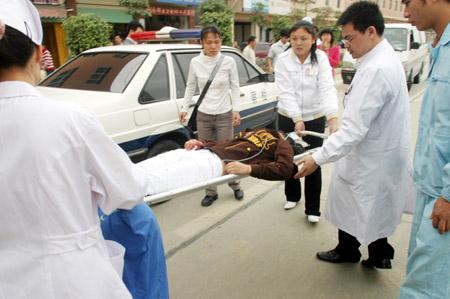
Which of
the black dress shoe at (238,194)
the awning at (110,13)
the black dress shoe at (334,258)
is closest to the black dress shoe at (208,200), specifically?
the black dress shoe at (238,194)

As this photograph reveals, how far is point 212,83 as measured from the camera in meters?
3.70

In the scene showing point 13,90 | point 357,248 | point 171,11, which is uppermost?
point 171,11

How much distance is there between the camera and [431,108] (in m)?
1.57

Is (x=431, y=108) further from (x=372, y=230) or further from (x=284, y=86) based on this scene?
(x=284, y=86)

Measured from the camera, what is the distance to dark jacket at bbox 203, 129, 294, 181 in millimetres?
2496

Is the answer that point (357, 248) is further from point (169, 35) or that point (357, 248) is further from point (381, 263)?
point (169, 35)

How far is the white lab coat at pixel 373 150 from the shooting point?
2.11m

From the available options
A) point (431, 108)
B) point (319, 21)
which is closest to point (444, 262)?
point (431, 108)

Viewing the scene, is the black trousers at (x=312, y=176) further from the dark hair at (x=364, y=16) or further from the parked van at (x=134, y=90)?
the dark hair at (x=364, y=16)

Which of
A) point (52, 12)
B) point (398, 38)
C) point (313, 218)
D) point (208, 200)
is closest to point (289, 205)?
point (313, 218)

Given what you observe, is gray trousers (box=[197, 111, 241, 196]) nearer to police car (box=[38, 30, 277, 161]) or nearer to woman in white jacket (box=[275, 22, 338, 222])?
police car (box=[38, 30, 277, 161])

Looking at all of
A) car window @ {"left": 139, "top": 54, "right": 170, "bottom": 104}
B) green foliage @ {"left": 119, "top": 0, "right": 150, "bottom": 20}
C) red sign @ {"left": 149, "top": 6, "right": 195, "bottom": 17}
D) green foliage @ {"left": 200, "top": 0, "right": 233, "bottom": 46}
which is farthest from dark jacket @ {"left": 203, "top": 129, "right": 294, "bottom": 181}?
red sign @ {"left": 149, "top": 6, "right": 195, "bottom": 17}

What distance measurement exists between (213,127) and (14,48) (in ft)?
9.47

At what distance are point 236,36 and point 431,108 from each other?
26.2m
